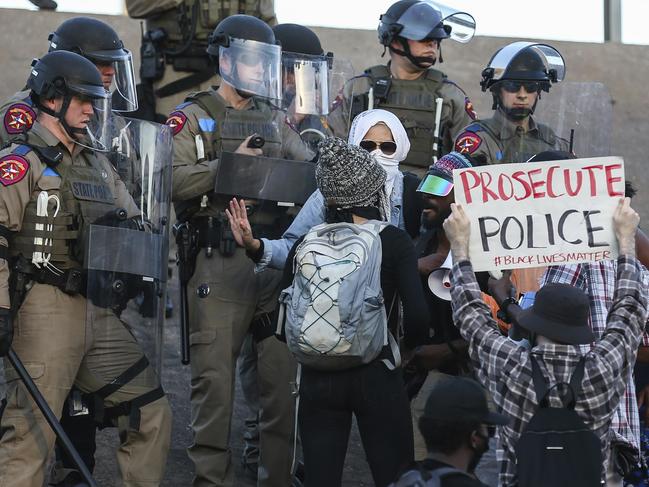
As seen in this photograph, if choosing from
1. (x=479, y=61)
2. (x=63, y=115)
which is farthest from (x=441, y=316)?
(x=479, y=61)

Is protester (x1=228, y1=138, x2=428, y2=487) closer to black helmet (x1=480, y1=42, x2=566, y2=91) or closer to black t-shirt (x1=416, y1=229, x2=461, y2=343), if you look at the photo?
black t-shirt (x1=416, y1=229, x2=461, y2=343)

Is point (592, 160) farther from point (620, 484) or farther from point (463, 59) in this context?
point (463, 59)

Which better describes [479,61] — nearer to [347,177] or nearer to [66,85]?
[66,85]

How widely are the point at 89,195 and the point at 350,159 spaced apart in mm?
1266

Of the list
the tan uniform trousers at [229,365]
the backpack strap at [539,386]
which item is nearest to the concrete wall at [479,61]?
the tan uniform trousers at [229,365]

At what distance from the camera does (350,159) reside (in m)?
6.11

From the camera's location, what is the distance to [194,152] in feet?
24.4

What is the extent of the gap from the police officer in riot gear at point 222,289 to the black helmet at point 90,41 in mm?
477

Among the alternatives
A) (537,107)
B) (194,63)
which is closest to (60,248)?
(537,107)

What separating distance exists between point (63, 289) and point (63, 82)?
929 millimetres

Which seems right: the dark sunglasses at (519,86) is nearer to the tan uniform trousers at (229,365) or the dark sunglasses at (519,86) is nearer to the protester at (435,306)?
the protester at (435,306)

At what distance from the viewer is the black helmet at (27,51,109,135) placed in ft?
21.9

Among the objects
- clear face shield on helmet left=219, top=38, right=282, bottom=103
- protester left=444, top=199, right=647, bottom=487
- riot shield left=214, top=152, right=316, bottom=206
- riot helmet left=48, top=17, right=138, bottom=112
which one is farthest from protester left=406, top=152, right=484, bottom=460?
riot helmet left=48, top=17, right=138, bottom=112

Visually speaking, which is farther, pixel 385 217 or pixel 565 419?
pixel 385 217
